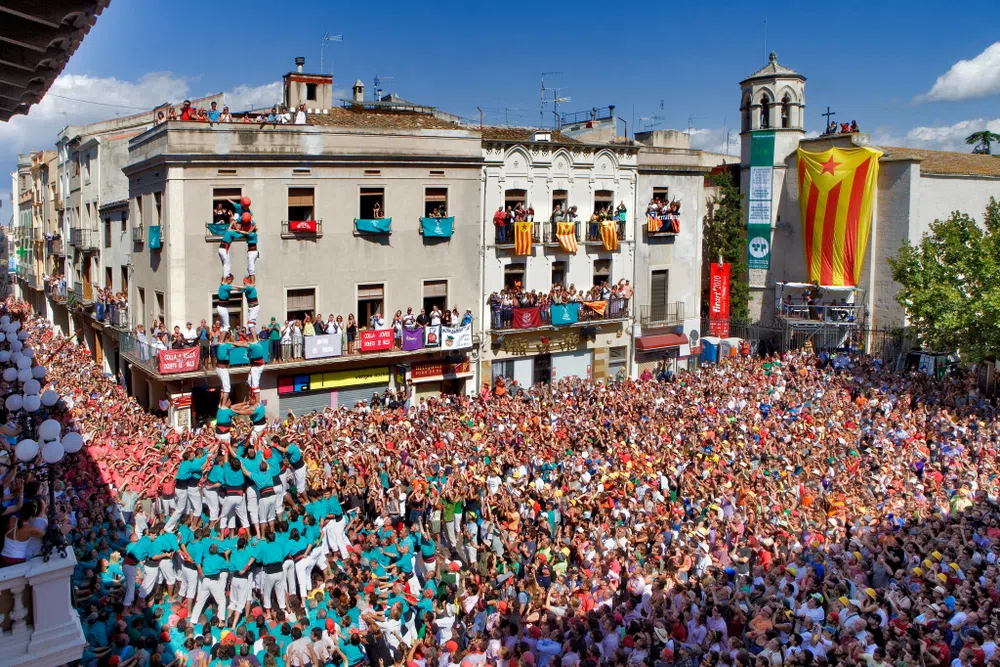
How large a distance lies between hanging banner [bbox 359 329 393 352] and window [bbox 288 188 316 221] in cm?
362

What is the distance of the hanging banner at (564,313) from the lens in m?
28.3

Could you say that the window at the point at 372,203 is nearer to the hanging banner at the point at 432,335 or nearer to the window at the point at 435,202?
the window at the point at 435,202

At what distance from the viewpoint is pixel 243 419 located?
15.8 m

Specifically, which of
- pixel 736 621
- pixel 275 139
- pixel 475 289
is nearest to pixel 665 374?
pixel 475 289

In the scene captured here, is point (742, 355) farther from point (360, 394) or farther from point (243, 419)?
point (243, 419)

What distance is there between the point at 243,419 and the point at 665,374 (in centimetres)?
1814

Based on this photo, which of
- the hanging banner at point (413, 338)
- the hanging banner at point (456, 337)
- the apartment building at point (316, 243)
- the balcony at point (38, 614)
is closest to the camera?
the balcony at point (38, 614)

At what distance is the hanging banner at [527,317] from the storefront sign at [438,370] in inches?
80.7

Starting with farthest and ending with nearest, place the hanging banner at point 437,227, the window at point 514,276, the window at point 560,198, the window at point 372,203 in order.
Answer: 1. the window at point 560,198
2. the window at point 514,276
3. the hanging banner at point 437,227
4. the window at point 372,203

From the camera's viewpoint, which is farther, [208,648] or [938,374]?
[938,374]

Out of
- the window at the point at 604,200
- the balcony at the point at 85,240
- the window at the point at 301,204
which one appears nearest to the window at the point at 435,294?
the window at the point at 301,204

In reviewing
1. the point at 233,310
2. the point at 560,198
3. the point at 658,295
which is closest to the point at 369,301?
the point at 233,310

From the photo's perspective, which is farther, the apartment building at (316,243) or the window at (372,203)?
the window at (372,203)

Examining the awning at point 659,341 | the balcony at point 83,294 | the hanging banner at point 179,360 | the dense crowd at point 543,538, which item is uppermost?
the balcony at point 83,294
